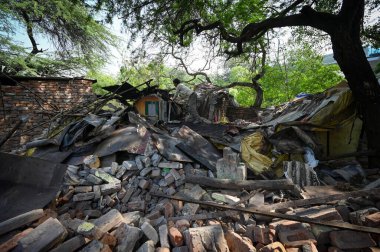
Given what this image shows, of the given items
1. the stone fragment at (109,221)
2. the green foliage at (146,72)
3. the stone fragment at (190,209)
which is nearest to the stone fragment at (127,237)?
the stone fragment at (109,221)

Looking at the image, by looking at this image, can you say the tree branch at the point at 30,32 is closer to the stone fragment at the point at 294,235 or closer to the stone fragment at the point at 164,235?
the stone fragment at the point at 164,235

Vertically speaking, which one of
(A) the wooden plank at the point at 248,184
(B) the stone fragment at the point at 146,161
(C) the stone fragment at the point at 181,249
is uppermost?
(B) the stone fragment at the point at 146,161

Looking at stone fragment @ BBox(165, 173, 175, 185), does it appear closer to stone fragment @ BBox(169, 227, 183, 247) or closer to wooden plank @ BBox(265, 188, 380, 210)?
stone fragment @ BBox(169, 227, 183, 247)

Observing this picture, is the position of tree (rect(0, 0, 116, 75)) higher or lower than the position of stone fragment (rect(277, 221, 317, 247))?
higher

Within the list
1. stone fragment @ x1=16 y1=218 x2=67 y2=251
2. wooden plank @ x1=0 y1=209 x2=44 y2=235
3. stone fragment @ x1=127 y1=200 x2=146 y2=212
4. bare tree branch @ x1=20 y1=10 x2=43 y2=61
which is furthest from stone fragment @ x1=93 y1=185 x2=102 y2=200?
bare tree branch @ x1=20 y1=10 x2=43 y2=61

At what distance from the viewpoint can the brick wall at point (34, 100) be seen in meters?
8.18

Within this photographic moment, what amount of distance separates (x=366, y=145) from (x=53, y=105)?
9.60m

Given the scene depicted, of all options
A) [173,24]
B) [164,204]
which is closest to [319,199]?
[164,204]

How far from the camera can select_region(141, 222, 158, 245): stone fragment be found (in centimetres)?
266

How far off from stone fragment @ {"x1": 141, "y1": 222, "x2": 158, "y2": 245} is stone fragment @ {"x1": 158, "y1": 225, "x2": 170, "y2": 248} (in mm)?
59

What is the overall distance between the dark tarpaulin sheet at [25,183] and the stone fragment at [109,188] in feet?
2.12

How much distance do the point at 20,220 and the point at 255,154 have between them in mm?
3923

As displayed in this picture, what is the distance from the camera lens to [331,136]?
524 centimetres

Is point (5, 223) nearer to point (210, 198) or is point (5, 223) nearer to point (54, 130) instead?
point (210, 198)
